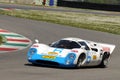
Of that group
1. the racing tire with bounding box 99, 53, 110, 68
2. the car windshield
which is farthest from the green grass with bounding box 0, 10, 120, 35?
the car windshield

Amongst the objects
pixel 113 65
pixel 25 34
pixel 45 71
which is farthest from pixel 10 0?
pixel 45 71

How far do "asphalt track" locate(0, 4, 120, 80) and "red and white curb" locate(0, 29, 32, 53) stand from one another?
58 cm

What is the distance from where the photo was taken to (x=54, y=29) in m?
31.0

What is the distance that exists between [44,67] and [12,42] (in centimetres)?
831

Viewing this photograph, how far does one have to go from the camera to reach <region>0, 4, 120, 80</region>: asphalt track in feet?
42.9

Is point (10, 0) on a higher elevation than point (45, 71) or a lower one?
lower

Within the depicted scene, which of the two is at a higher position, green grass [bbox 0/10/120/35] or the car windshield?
the car windshield

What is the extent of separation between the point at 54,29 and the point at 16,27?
2668mm

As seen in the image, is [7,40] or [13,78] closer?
[13,78]

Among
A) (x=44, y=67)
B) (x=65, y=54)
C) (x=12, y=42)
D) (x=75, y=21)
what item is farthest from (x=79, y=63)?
(x=75, y=21)

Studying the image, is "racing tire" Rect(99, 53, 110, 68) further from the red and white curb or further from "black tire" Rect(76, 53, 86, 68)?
the red and white curb

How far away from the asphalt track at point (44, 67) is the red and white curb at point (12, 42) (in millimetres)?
581

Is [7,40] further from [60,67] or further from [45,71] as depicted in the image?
[45,71]

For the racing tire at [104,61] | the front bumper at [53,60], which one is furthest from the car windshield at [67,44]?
the racing tire at [104,61]
